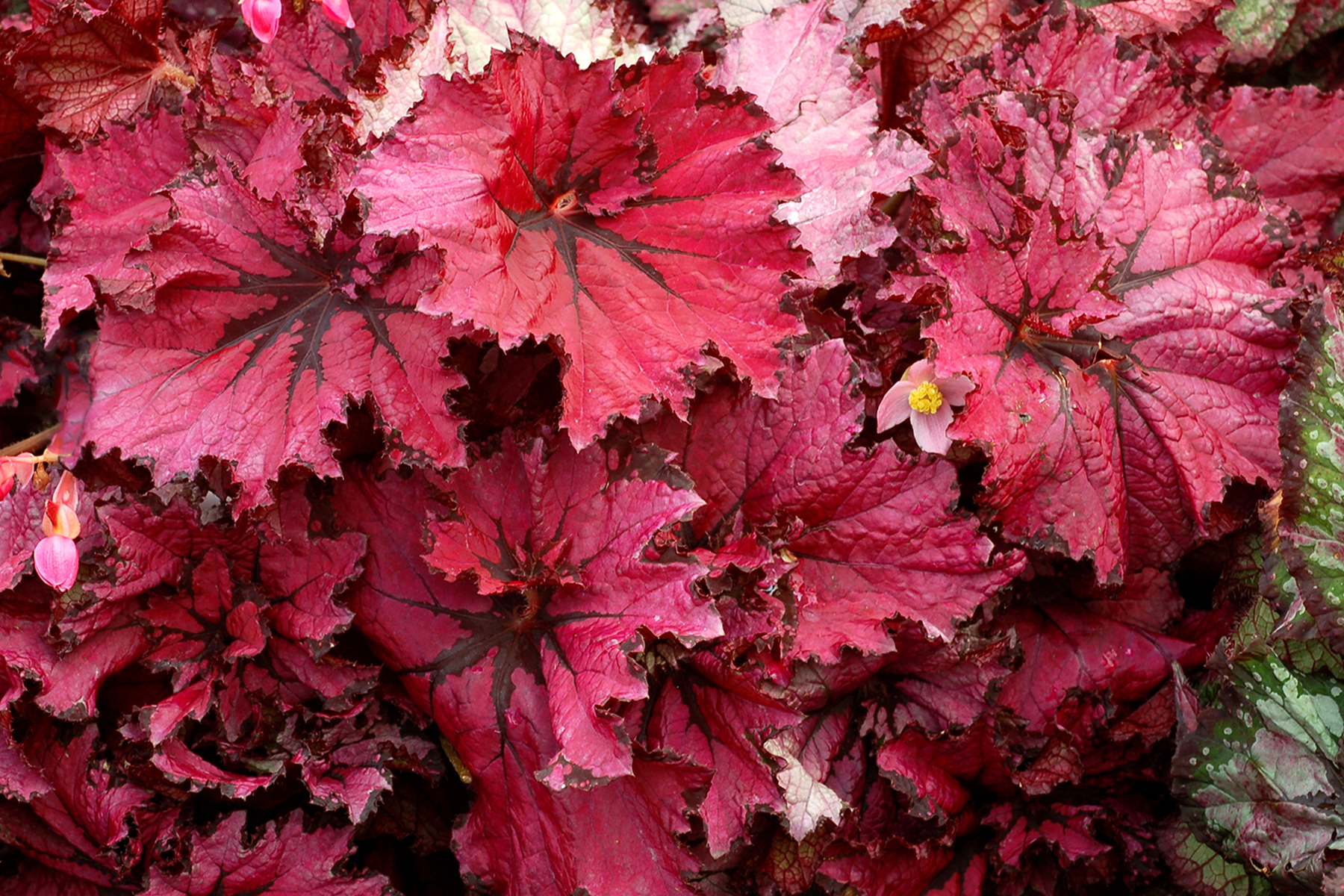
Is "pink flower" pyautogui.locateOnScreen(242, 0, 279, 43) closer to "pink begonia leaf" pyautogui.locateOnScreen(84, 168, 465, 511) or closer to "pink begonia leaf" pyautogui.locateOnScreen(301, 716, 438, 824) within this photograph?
"pink begonia leaf" pyautogui.locateOnScreen(84, 168, 465, 511)

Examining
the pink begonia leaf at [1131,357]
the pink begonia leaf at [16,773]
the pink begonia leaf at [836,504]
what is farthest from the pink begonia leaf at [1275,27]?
the pink begonia leaf at [16,773]

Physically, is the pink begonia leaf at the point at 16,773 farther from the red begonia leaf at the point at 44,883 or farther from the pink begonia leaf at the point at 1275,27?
Answer: the pink begonia leaf at the point at 1275,27

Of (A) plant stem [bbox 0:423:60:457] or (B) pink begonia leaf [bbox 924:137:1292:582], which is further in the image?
(A) plant stem [bbox 0:423:60:457]

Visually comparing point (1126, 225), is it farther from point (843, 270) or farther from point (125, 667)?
point (125, 667)

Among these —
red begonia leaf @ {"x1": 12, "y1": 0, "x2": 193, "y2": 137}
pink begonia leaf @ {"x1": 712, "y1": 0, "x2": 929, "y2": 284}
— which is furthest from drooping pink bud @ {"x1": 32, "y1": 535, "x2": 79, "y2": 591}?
pink begonia leaf @ {"x1": 712, "y1": 0, "x2": 929, "y2": 284}

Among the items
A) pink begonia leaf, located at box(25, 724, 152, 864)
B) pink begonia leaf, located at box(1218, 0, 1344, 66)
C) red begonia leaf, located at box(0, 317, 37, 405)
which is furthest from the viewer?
pink begonia leaf, located at box(1218, 0, 1344, 66)

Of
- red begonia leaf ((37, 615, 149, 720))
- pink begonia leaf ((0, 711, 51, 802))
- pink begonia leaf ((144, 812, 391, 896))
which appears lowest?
pink begonia leaf ((144, 812, 391, 896))

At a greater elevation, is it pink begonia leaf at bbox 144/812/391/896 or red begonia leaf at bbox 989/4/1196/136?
red begonia leaf at bbox 989/4/1196/136

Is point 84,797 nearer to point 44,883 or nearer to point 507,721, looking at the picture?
point 44,883

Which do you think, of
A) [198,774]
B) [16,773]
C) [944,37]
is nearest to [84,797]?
[16,773]
